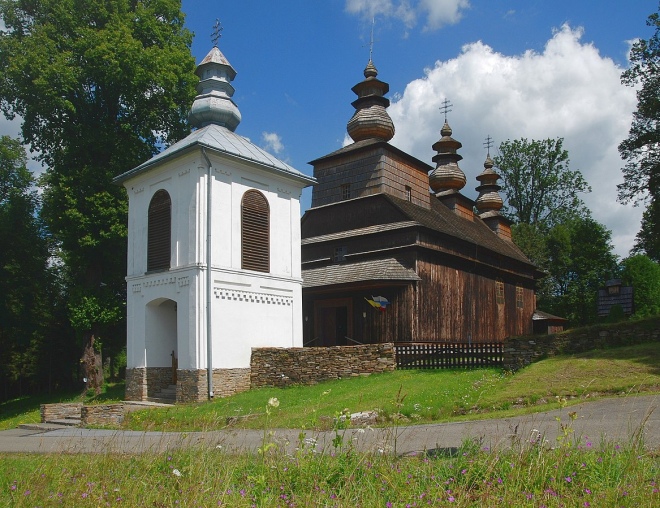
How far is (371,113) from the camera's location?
30750 millimetres

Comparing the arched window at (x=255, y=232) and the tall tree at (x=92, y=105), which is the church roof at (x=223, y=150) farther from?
the tall tree at (x=92, y=105)

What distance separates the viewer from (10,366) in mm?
32531

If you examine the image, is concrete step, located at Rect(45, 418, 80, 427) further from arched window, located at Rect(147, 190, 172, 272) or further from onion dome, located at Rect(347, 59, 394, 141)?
onion dome, located at Rect(347, 59, 394, 141)

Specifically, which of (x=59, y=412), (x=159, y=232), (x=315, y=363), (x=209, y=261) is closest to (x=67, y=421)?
(x=59, y=412)

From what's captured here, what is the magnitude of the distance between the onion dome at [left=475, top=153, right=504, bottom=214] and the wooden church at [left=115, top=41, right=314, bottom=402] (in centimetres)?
2538

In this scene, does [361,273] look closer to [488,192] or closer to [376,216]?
[376,216]

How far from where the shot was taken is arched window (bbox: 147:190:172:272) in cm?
2109

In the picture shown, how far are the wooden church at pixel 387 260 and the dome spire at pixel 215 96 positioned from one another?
6.57m

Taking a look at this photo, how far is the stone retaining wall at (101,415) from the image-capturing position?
15.9 metres

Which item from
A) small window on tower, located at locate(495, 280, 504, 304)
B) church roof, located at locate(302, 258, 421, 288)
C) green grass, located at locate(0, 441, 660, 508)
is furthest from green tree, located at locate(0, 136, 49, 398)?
green grass, located at locate(0, 441, 660, 508)

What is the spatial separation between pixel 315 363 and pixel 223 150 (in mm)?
7295

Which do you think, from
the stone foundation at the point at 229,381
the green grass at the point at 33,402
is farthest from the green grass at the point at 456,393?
the green grass at the point at 33,402

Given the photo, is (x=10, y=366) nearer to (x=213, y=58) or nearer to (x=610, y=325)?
(x=213, y=58)

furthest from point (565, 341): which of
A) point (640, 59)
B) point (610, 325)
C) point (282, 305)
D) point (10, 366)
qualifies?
point (10, 366)
